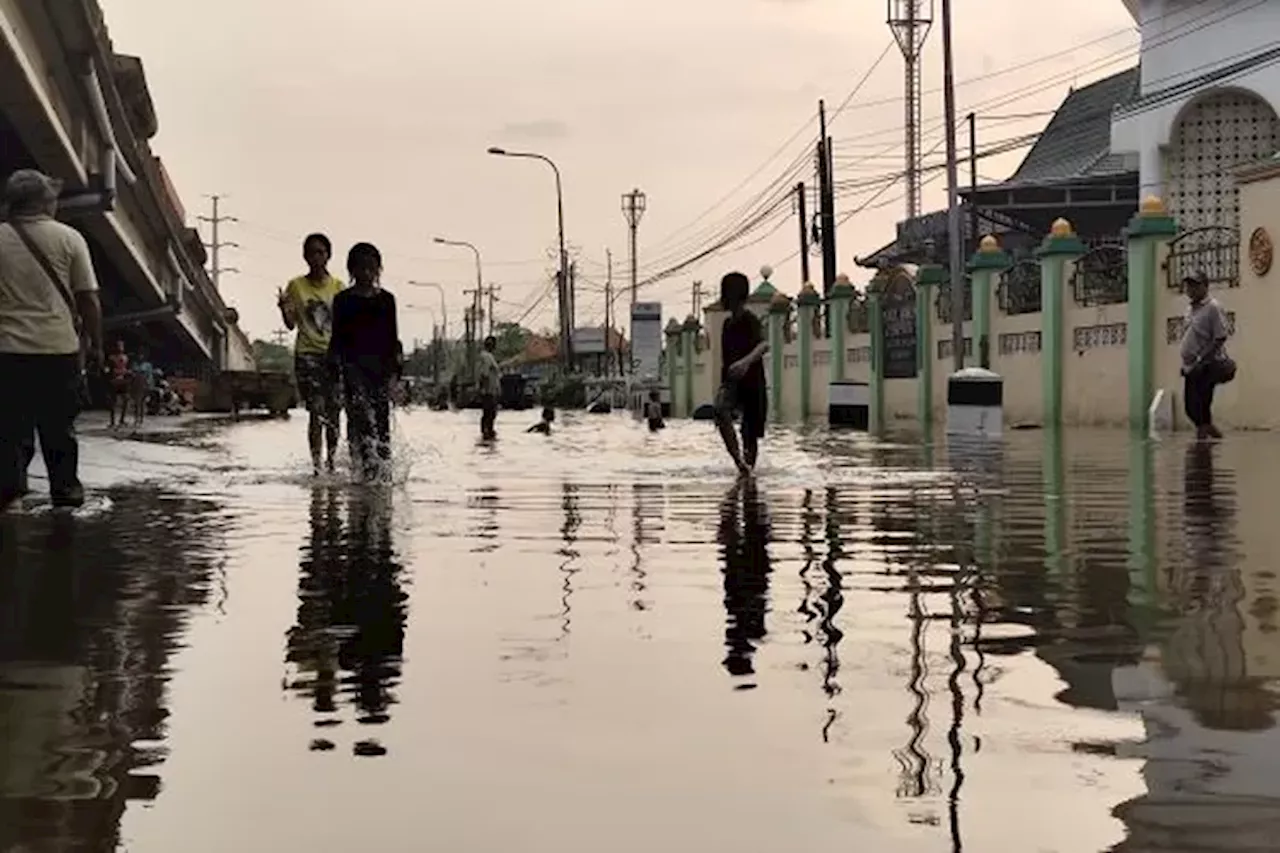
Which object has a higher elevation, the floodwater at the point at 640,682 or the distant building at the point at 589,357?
the distant building at the point at 589,357

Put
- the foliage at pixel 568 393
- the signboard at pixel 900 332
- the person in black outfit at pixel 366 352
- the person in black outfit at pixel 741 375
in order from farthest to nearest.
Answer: the foliage at pixel 568 393 < the signboard at pixel 900 332 < the person in black outfit at pixel 741 375 < the person in black outfit at pixel 366 352

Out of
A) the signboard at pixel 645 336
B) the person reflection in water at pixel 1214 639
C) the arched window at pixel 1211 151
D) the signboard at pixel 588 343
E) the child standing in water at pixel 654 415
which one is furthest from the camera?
the signboard at pixel 588 343

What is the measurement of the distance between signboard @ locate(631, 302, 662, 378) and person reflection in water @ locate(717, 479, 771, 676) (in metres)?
35.3

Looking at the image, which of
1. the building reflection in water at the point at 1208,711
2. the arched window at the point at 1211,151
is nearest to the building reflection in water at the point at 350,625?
the building reflection in water at the point at 1208,711

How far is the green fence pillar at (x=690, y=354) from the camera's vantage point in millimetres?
48656

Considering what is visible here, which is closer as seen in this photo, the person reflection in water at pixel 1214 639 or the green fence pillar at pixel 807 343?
the person reflection in water at pixel 1214 639

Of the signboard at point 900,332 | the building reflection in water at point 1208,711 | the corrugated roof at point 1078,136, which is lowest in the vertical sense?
the building reflection in water at point 1208,711

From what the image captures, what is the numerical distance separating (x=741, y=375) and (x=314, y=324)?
3.08 metres

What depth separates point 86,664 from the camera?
14.4 feet

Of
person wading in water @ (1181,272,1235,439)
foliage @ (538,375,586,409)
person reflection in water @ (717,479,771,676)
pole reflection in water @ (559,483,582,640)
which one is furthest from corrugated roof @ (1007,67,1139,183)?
person reflection in water @ (717,479,771,676)

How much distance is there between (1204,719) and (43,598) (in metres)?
3.68

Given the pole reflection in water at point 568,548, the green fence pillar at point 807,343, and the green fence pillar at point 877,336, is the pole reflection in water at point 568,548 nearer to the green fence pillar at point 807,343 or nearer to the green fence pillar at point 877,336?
the green fence pillar at point 877,336

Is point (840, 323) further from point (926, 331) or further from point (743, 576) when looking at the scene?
point (743, 576)

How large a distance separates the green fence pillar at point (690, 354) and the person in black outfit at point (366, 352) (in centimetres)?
3692
